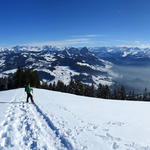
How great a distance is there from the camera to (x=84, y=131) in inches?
325

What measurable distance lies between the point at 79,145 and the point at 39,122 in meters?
3.81

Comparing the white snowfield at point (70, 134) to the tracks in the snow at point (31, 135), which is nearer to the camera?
the tracks in the snow at point (31, 135)

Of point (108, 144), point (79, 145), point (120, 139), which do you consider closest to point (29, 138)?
point (79, 145)

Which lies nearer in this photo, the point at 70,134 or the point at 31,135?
the point at 31,135

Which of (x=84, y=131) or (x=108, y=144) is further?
(x=84, y=131)

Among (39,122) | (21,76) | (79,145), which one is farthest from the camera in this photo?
(21,76)

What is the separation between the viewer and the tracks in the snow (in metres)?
6.35

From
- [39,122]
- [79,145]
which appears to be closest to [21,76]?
[39,122]

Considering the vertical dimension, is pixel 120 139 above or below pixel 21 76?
below

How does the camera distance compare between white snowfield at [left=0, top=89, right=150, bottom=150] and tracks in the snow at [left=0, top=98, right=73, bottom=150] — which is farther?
white snowfield at [left=0, top=89, right=150, bottom=150]

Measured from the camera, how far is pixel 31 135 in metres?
7.35

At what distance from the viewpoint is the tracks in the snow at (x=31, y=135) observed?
6352 millimetres

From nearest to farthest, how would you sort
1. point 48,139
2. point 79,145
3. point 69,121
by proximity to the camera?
point 79,145
point 48,139
point 69,121

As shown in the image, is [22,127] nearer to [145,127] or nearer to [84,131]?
[84,131]
